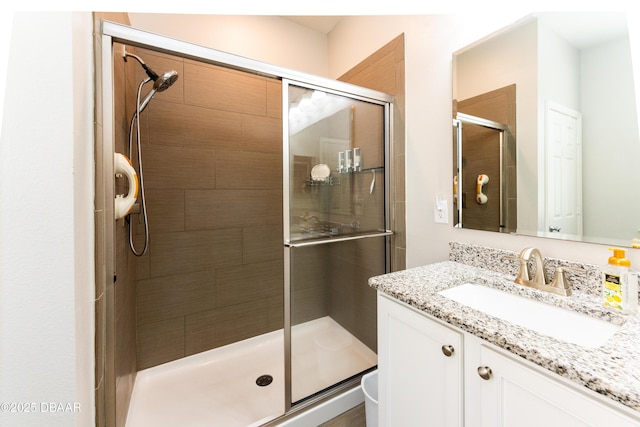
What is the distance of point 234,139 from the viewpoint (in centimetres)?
197

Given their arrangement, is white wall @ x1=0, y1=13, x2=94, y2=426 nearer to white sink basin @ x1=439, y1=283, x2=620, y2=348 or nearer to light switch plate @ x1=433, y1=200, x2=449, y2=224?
white sink basin @ x1=439, y1=283, x2=620, y2=348

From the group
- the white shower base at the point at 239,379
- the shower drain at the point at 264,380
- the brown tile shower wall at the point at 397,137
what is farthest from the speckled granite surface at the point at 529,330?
the shower drain at the point at 264,380

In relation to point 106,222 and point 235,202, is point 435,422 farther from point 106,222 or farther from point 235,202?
point 235,202

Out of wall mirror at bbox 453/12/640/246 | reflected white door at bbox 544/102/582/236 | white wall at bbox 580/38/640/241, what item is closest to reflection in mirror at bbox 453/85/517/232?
wall mirror at bbox 453/12/640/246

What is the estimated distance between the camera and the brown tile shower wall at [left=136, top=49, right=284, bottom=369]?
175 cm

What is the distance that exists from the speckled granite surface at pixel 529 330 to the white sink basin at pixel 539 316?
0.02 meters

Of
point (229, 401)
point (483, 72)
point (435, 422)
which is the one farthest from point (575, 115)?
point (229, 401)

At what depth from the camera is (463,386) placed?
0.74 m

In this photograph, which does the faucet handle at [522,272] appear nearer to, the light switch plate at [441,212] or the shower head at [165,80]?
the light switch plate at [441,212]

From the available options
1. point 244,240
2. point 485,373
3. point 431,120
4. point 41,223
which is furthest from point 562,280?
point 244,240

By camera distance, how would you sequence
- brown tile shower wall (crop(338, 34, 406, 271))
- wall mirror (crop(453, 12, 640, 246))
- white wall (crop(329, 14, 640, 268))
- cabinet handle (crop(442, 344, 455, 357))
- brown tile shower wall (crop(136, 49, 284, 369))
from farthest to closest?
brown tile shower wall (crop(136, 49, 284, 369))
brown tile shower wall (crop(338, 34, 406, 271))
white wall (crop(329, 14, 640, 268))
wall mirror (crop(453, 12, 640, 246))
cabinet handle (crop(442, 344, 455, 357))

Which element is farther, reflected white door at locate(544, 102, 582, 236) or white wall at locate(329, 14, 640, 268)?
white wall at locate(329, 14, 640, 268)

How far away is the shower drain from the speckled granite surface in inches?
47.2

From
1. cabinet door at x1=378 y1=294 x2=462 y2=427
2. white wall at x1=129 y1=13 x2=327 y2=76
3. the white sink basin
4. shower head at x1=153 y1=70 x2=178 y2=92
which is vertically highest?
white wall at x1=129 y1=13 x2=327 y2=76
